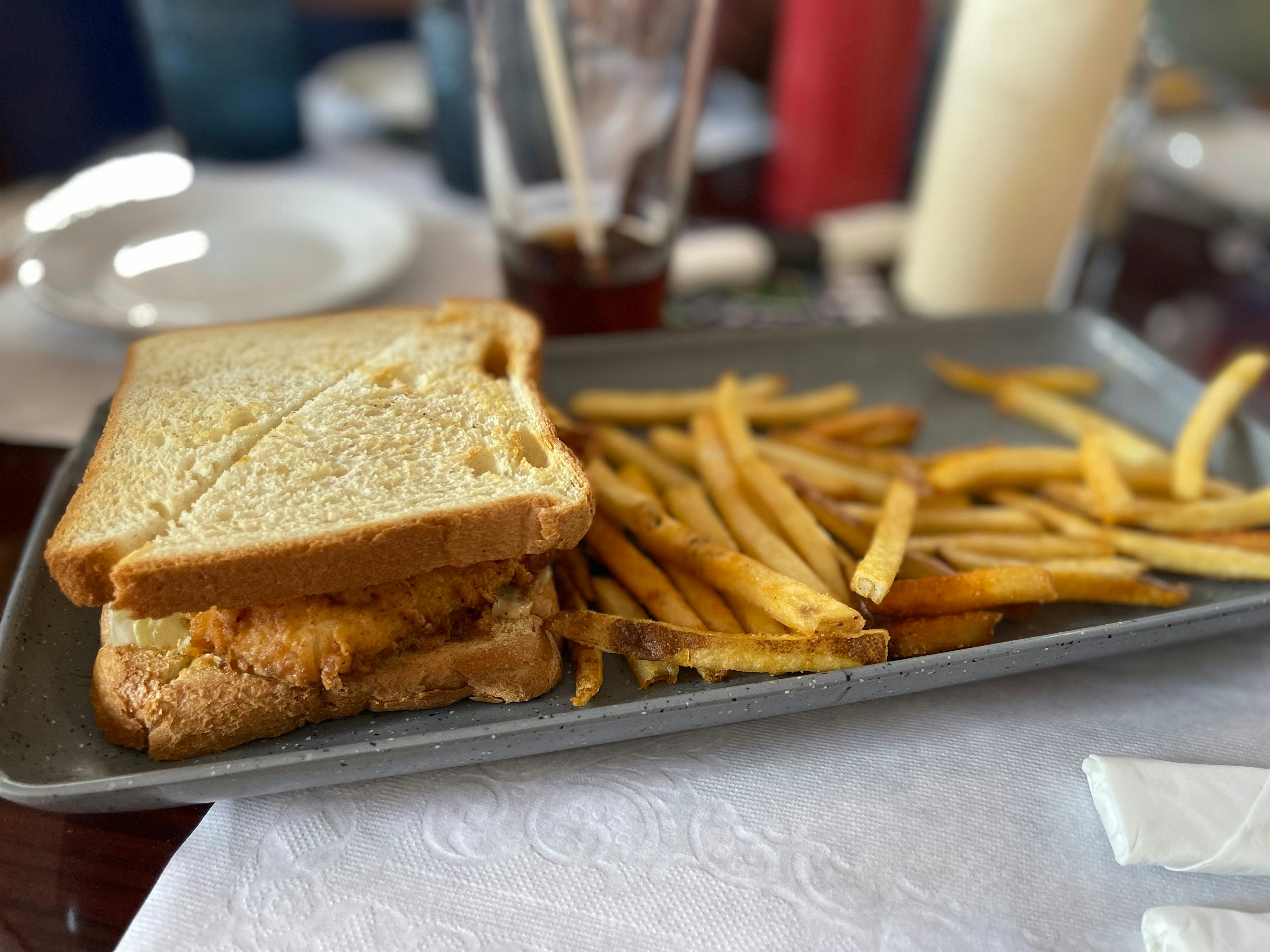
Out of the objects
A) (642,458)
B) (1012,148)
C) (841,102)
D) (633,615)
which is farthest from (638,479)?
(841,102)

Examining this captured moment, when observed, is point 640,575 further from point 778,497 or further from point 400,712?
point 400,712

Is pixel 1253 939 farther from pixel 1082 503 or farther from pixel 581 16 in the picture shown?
pixel 581 16

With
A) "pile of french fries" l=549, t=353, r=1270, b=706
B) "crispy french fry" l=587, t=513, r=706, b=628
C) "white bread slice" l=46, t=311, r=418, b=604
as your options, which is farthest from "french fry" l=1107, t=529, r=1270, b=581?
"white bread slice" l=46, t=311, r=418, b=604

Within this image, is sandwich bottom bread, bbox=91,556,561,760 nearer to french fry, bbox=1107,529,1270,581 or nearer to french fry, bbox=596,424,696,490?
french fry, bbox=596,424,696,490

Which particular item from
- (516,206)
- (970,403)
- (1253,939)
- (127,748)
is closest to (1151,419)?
(970,403)

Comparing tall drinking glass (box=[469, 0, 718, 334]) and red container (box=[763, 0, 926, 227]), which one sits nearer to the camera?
tall drinking glass (box=[469, 0, 718, 334])

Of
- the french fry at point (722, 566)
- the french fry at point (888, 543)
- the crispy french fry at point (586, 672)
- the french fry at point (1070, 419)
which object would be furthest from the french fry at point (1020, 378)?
the crispy french fry at point (586, 672)

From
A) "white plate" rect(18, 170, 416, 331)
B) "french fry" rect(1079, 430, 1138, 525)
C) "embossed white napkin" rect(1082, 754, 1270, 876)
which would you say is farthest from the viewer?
"white plate" rect(18, 170, 416, 331)
